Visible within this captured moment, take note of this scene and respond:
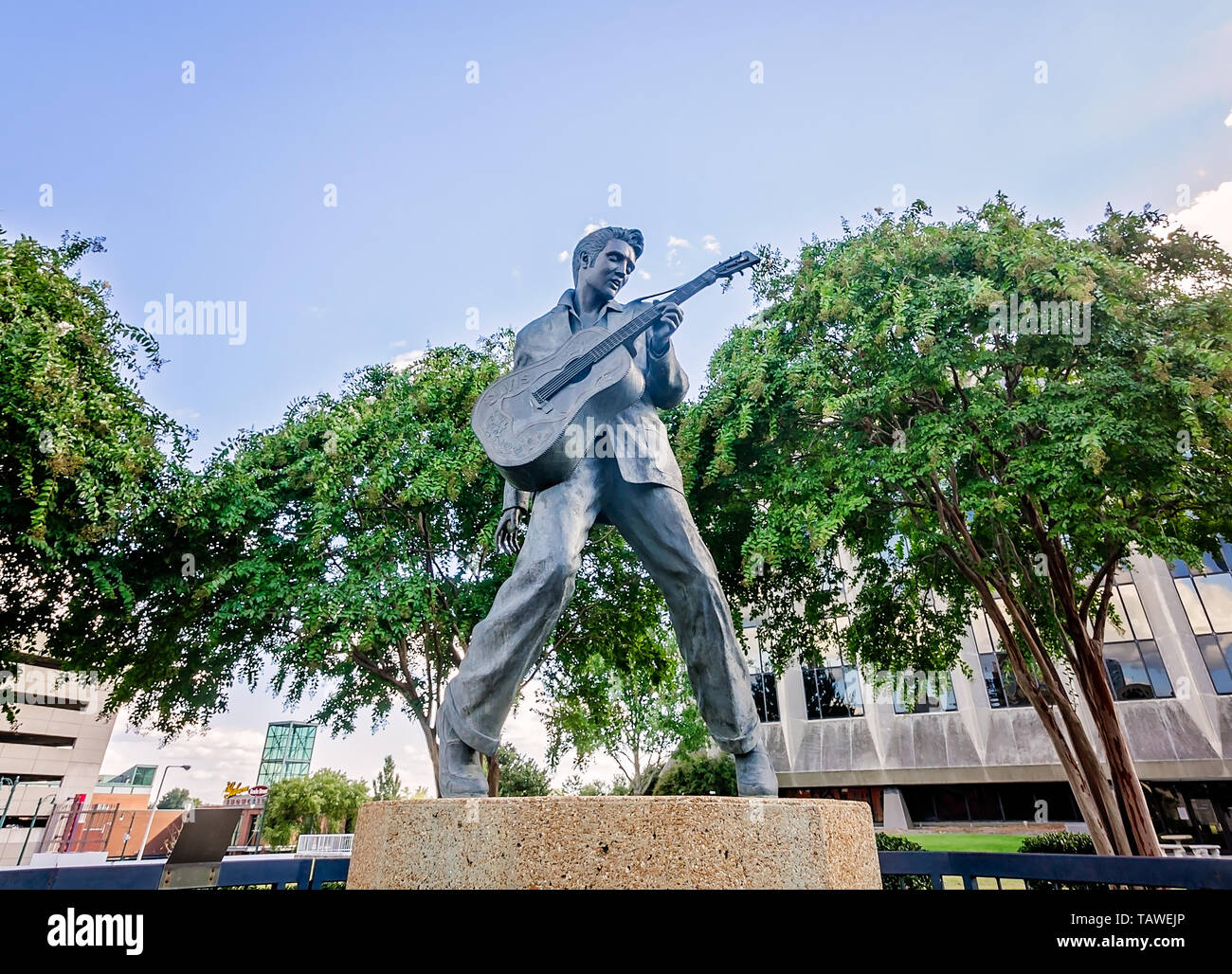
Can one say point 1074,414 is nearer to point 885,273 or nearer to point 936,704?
point 885,273

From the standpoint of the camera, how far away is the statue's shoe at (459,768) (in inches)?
115

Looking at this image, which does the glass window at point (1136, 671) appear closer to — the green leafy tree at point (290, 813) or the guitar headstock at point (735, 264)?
the guitar headstock at point (735, 264)

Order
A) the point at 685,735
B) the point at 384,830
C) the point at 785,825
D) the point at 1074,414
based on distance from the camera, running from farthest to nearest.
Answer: the point at 685,735, the point at 1074,414, the point at 384,830, the point at 785,825

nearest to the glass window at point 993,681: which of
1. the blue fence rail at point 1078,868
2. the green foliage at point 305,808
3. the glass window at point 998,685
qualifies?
the glass window at point 998,685

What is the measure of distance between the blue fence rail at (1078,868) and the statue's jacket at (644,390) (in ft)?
8.01

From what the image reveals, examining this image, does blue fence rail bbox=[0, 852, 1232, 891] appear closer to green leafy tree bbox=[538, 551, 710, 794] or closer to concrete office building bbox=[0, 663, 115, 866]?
green leafy tree bbox=[538, 551, 710, 794]

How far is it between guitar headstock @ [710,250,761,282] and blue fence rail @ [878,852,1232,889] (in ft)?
10.7

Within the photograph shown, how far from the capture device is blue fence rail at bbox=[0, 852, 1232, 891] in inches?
110

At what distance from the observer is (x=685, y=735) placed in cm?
2030

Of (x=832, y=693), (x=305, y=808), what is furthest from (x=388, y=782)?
(x=832, y=693)

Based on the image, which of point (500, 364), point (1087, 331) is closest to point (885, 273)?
point (1087, 331)

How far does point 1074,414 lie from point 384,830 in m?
9.10
